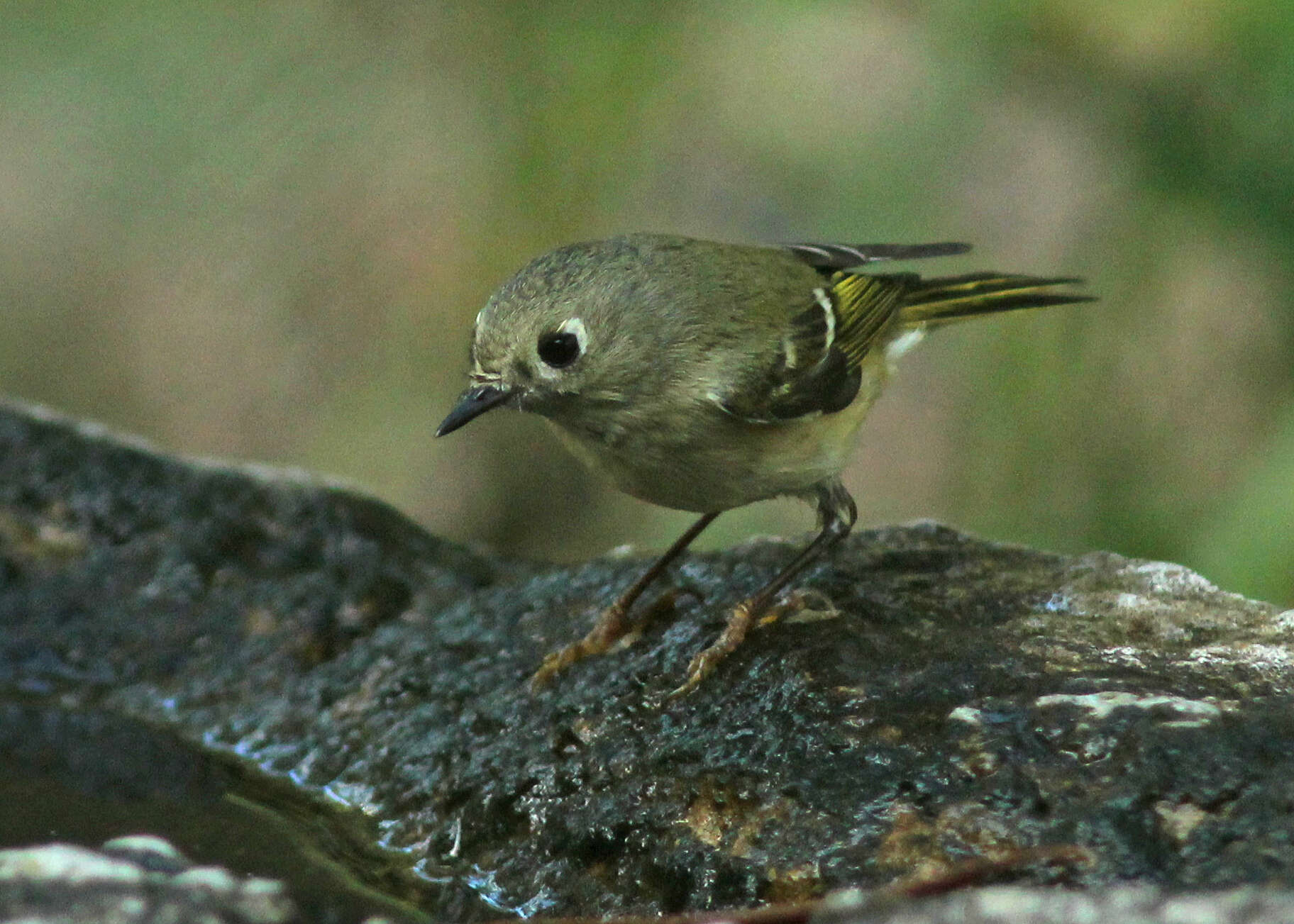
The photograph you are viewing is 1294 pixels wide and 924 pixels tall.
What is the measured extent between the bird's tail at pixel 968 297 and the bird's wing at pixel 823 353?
0.04m

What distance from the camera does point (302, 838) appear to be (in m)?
2.63

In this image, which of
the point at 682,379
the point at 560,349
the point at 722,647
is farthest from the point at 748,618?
the point at 560,349

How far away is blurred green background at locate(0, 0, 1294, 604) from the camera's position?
15.2 feet

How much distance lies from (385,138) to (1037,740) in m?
5.29

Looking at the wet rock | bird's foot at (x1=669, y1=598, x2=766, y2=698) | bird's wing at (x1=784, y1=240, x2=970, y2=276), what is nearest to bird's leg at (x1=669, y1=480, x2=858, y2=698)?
bird's foot at (x1=669, y1=598, x2=766, y2=698)

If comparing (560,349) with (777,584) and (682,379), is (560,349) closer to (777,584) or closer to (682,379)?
(682,379)

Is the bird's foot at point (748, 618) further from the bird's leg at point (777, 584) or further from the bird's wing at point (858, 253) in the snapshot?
the bird's wing at point (858, 253)

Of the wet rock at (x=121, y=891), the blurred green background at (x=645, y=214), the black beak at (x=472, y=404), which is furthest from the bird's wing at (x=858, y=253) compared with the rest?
the wet rock at (x=121, y=891)

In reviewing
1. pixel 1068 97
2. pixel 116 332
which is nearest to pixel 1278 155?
pixel 1068 97

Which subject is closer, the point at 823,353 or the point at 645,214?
the point at 823,353

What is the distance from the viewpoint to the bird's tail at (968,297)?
3.76 m

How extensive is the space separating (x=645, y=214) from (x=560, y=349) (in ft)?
10.8

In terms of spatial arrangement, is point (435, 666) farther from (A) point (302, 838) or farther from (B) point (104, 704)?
(B) point (104, 704)

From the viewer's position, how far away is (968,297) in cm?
380
